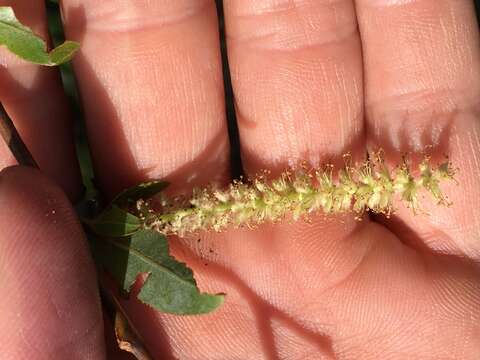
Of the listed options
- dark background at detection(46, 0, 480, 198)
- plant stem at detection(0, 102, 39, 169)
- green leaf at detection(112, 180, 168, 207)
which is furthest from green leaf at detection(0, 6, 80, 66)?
dark background at detection(46, 0, 480, 198)

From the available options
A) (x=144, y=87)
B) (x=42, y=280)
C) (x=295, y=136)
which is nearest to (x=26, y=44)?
(x=144, y=87)

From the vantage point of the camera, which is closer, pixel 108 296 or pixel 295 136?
pixel 108 296

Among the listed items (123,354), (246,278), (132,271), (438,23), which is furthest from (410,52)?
(123,354)

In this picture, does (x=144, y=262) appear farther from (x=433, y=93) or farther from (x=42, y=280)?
(x=433, y=93)

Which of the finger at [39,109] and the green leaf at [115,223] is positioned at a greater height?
the finger at [39,109]

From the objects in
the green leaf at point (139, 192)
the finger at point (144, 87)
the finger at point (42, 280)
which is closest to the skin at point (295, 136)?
the finger at point (144, 87)

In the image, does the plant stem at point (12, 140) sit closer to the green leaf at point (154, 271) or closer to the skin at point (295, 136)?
the skin at point (295, 136)
